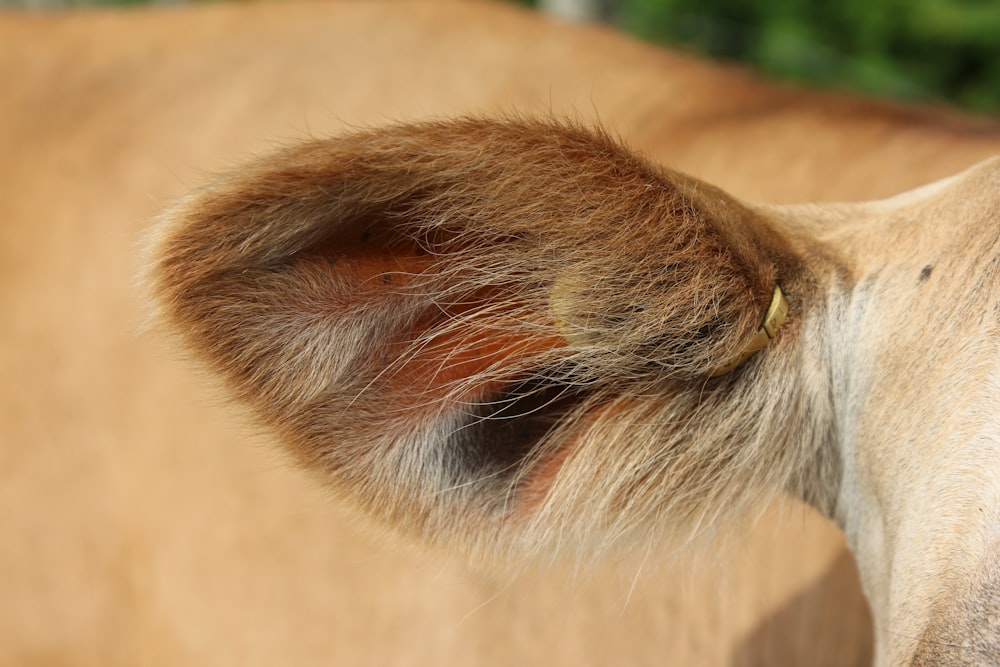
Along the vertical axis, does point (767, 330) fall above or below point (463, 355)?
above

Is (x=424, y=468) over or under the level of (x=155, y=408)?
over

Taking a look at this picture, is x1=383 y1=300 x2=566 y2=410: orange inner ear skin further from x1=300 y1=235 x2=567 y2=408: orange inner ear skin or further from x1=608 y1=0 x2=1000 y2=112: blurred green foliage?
x1=608 y1=0 x2=1000 y2=112: blurred green foliage

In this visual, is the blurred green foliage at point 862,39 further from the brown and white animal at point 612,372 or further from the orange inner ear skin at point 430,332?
the orange inner ear skin at point 430,332

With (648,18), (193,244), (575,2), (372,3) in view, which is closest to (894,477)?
(193,244)

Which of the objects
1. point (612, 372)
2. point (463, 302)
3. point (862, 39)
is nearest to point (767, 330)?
point (612, 372)

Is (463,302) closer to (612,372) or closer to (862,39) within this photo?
(612,372)

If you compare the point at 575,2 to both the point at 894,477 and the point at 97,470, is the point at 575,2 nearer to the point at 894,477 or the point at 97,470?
the point at 97,470
